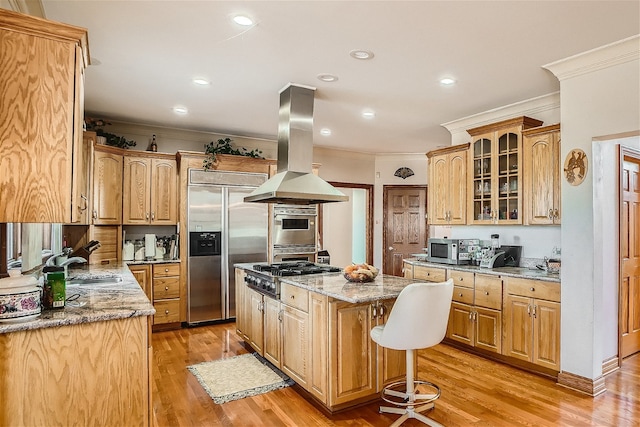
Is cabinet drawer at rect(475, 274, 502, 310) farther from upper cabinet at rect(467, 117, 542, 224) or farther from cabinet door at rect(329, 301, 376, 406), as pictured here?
cabinet door at rect(329, 301, 376, 406)

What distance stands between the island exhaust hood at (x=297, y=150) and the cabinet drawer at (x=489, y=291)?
163 centimetres

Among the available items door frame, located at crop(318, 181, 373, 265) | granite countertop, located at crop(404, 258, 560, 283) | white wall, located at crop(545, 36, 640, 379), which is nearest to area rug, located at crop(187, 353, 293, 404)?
granite countertop, located at crop(404, 258, 560, 283)

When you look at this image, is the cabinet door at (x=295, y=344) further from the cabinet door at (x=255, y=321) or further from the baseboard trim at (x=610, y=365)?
the baseboard trim at (x=610, y=365)

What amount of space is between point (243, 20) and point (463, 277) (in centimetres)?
323

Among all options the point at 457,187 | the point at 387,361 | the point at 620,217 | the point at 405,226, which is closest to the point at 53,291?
the point at 387,361

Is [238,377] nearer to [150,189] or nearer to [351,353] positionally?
[351,353]

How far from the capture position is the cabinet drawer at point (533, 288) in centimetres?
341

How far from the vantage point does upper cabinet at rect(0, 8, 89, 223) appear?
5.71ft

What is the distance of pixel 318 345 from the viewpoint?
9.23 ft

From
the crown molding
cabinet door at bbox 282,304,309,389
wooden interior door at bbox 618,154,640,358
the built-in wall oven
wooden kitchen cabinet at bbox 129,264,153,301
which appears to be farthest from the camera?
the built-in wall oven

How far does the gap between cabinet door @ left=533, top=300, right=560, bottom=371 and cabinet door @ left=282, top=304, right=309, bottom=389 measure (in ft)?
6.90

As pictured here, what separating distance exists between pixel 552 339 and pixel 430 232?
160 inches

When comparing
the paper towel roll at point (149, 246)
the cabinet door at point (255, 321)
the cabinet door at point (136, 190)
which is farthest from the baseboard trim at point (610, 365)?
the cabinet door at point (136, 190)

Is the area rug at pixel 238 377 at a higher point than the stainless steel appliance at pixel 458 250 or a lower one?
lower
